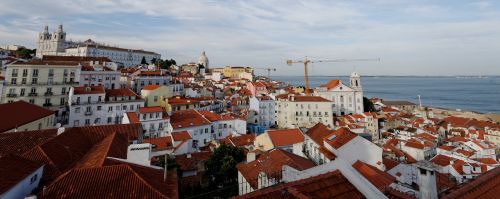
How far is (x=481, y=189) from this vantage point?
193 inches

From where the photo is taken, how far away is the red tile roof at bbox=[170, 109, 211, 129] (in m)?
33.4

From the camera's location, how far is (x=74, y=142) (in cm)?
1444

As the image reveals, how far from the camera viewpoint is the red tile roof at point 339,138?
57.2 ft

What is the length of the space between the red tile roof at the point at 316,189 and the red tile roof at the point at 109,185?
4.24 m

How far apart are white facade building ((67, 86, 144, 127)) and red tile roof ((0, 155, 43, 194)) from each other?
2883 cm

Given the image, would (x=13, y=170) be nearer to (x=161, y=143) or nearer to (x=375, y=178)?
(x=375, y=178)

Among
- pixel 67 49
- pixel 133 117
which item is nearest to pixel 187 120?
pixel 133 117

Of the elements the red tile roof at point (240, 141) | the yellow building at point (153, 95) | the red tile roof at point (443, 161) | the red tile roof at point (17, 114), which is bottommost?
the red tile roof at point (443, 161)

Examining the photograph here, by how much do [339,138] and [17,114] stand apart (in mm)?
26359

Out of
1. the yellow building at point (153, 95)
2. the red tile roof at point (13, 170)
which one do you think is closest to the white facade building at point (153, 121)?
the yellow building at point (153, 95)

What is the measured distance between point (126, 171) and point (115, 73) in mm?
43979

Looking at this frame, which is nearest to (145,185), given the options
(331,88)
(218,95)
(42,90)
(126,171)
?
(126,171)

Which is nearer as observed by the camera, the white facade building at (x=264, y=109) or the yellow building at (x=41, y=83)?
the yellow building at (x=41, y=83)

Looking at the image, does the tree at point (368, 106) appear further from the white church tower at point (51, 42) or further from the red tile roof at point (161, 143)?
the white church tower at point (51, 42)
